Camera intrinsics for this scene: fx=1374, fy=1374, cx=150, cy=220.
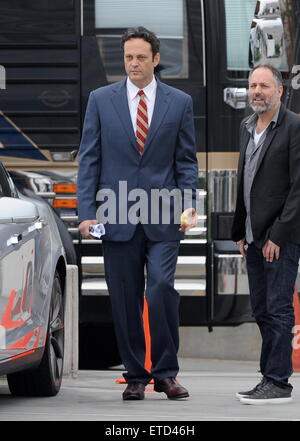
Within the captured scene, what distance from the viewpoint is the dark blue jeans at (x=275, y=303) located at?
7.20 metres

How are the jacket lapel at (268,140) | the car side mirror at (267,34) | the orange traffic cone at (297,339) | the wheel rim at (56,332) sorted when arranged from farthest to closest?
1. the orange traffic cone at (297,339)
2. the car side mirror at (267,34)
3. the wheel rim at (56,332)
4. the jacket lapel at (268,140)

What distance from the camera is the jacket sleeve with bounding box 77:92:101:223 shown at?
7.31 m

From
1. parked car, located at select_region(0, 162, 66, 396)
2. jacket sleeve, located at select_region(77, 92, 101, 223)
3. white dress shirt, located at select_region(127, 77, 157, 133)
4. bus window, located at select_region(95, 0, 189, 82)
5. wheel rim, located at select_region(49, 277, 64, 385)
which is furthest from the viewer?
bus window, located at select_region(95, 0, 189, 82)

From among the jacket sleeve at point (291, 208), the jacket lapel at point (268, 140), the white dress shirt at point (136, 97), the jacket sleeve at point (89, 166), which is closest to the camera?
the jacket sleeve at point (291, 208)

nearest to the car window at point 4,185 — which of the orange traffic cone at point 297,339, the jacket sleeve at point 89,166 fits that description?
the jacket sleeve at point 89,166

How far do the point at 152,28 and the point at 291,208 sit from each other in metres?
3.51

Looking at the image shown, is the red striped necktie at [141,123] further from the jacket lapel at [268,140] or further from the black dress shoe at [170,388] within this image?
the black dress shoe at [170,388]

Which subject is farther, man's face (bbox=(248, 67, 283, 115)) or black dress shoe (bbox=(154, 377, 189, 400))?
black dress shoe (bbox=(154, 377, 189, 400))

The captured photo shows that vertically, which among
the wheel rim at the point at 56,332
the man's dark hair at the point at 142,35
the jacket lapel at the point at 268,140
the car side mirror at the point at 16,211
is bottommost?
the wheel rim at the point at 56,332

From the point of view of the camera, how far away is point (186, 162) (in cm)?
741

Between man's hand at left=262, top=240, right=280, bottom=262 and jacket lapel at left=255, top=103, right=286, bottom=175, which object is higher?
jacket lapel at left=255, top=103, right=286, bottom=175

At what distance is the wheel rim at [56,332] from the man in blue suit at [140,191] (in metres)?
0.50

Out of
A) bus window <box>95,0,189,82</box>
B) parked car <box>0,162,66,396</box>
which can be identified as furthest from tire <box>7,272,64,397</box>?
bus window <box>95,0,189,82</box>

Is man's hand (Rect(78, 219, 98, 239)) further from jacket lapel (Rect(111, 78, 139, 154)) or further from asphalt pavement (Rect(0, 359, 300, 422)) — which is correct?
asphalt pavement (Rect(0, 359, 300, 422))
